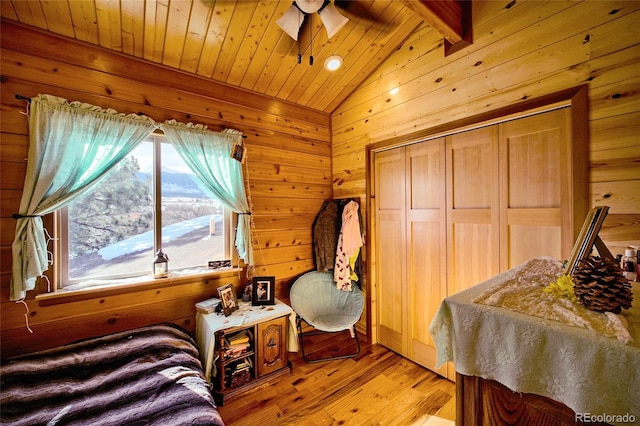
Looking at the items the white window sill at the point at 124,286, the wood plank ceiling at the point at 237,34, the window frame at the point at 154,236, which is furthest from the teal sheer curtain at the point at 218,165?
the wood plank ceiling at the point at 237,34

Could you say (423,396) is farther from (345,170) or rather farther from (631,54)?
(631,54)

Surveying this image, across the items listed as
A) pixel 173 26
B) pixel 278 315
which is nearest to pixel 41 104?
pixel 173 26

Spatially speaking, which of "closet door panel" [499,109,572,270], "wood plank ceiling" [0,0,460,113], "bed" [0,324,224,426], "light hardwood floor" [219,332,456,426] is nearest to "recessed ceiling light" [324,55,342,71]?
"wood plank ceiling" [0,0,460,113]

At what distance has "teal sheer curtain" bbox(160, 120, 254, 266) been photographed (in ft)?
6.95

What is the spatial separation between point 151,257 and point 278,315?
1192 mm

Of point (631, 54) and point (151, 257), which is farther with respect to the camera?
point (151, 257)

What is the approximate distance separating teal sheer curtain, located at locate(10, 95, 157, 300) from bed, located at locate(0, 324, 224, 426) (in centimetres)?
→ 50

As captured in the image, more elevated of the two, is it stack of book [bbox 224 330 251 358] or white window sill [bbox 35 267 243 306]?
white window sill [bbox 35 267 243 306]

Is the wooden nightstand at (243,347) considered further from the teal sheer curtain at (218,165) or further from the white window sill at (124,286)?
the teal sheer curtain at (218,165)

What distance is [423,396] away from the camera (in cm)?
189

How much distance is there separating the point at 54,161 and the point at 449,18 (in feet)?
9.52

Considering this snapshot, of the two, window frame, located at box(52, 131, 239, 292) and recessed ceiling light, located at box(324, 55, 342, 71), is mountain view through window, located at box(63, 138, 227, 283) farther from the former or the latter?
recessed ceiling light, located at box(324, 55, 342, 71)

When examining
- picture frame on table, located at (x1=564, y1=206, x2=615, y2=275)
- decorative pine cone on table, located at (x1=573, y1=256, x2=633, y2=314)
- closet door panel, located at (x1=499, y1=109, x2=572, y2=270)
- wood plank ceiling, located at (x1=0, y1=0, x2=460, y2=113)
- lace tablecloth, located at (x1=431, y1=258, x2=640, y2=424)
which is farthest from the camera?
wood plank ceiling, located at (x1=0, y1=0, x2=460, y2=113)

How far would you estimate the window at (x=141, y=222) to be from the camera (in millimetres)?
1844
